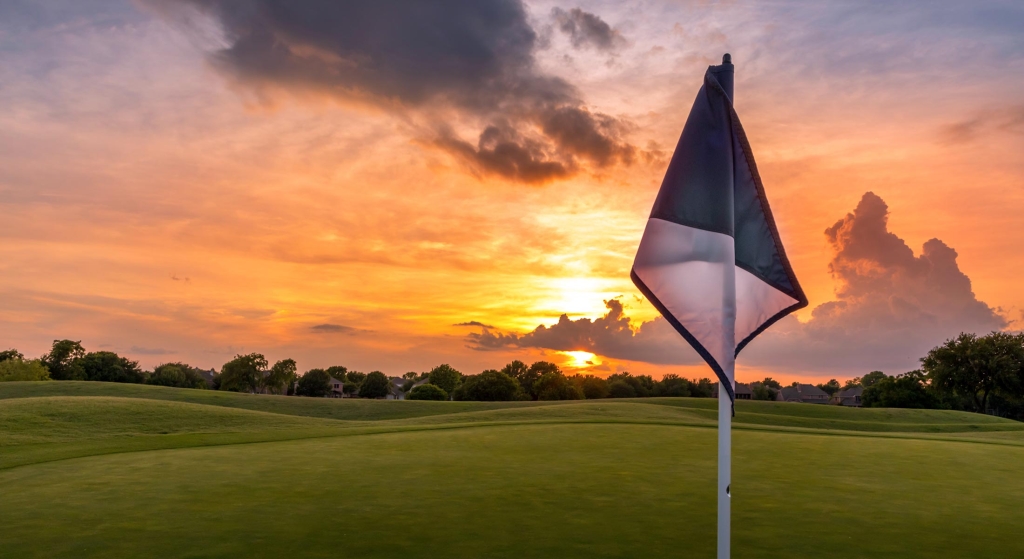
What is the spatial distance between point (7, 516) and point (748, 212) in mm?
13209

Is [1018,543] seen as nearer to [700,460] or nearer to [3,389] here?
[700,460]

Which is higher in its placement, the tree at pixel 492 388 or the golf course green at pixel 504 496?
the tree at pixel 492 388

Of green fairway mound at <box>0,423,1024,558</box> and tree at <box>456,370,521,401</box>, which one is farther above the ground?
tree at <box>456,370,521,401</box>

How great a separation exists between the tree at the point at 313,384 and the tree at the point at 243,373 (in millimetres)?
33462

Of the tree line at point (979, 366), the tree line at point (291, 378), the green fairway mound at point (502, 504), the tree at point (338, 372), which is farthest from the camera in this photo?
the tree at point (338, 372)

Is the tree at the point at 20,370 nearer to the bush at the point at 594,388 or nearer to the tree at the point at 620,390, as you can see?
the bush at the point at 594,388

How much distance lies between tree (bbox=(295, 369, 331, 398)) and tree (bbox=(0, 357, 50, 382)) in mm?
47397

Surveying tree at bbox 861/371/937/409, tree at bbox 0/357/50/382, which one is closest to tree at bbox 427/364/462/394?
tree at bbox 0/357/50/382

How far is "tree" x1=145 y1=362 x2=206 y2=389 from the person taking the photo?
126062mm

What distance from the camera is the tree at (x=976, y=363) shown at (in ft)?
253

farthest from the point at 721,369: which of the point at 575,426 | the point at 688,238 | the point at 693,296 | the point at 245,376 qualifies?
the point at 245,376

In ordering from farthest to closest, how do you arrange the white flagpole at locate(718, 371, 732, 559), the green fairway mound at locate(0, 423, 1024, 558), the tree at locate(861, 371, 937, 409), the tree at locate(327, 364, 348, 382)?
the tree at locate(327, 364, 348, 382)
the tree at locate(861, 371, 937, 409)
the green fairway mound at locate(0, 423, 1024, 558)
the white flagpole at locate(718, 371, 732, 559)

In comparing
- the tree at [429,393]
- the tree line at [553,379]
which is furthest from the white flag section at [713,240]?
the tree at [429,393]

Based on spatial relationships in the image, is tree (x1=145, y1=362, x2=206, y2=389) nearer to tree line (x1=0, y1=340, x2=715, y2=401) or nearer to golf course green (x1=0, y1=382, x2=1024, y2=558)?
tree line (x1=0, y1=340, x2=715, y2=401)
